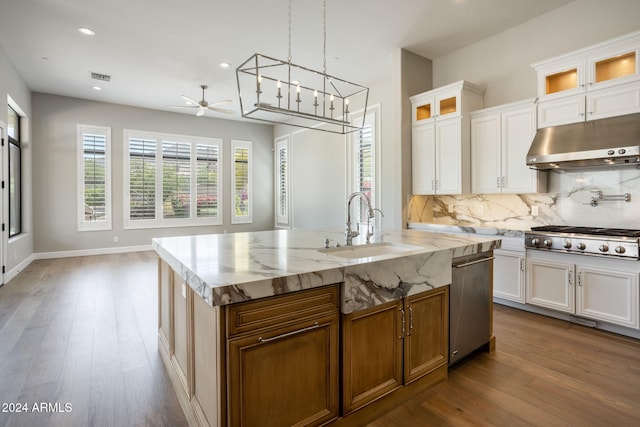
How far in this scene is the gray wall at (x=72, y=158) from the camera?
6750 mm

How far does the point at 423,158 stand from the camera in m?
4.77

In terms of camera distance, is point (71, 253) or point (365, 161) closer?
point (365, 161)

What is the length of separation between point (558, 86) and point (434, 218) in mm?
2269

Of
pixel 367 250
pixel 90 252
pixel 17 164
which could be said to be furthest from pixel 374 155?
pixel 17 164

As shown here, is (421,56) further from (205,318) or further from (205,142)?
(205,142)

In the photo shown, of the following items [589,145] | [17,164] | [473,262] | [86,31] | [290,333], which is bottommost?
[290,333]

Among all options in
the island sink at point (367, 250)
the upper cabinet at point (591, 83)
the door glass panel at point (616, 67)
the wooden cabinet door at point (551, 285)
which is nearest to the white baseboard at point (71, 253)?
the island sink at point (367, 250)

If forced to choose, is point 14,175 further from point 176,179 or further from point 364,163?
point 364,163

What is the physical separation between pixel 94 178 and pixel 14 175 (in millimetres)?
1463

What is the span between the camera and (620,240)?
290 cm

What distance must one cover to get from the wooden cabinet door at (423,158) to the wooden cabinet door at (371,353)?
3082 millimetres

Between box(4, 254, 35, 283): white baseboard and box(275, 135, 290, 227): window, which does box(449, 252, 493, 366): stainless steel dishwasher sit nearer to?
box(4, 254, 35, 283): white baseboard

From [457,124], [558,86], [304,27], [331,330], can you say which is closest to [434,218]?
[457,124]

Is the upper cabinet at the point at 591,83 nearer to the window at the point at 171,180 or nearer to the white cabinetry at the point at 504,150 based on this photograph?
the white cabinetry at the point at 504,150
